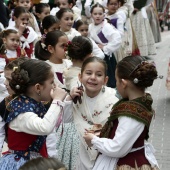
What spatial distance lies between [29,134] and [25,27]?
4.02 metres

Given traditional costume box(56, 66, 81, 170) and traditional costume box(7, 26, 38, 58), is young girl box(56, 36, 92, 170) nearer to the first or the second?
traditional costume box(56, 66, 81, 170)

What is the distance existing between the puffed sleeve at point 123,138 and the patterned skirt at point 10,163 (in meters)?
0.52

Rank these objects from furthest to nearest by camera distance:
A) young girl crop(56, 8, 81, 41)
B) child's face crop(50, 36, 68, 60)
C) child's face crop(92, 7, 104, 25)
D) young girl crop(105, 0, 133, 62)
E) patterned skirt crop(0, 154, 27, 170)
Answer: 1. young girl crop(105, 0, 133, 62)
2. child's face crop(92, 7, 104, 25)
3. young girl crop(56, 8, 81, 41)
4. child's face crop(50, 36, 68, 60)
5. patterned skirt crop(0, 154, 27, 170)

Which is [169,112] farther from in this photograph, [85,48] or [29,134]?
[29,134]

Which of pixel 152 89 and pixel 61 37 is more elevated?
pixel 61 37

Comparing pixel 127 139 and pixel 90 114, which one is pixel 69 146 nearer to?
pixel 90 114

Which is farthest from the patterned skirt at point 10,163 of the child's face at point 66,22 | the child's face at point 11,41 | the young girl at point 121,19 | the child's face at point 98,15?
the young girl at point 121,19

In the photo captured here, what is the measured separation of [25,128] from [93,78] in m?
0.67

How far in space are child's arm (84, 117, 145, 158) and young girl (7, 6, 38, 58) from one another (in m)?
3.88

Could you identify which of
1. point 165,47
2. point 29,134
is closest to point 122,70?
point 29,134

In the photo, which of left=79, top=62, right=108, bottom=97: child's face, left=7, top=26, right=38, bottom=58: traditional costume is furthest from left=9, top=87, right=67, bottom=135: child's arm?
left=7, top=26, right=38, bottom=58: traditional costume

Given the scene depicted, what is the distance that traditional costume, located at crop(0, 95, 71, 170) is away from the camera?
111 inches

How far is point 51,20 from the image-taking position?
6.18 meters

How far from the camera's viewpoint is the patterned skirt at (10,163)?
2.92 meters
